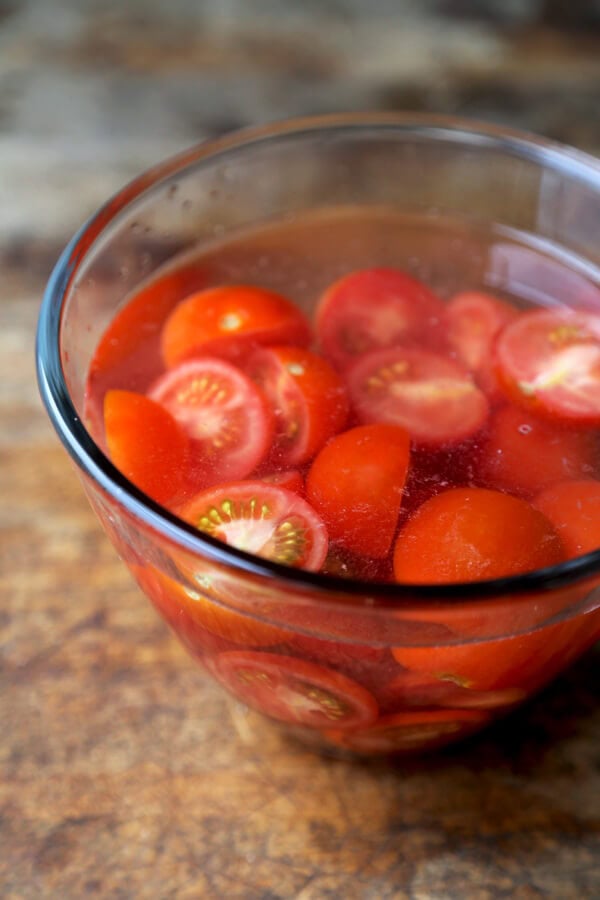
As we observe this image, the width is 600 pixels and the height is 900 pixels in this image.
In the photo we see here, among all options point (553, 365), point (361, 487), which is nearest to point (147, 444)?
point (361, 487)

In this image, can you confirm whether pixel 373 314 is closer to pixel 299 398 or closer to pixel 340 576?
pixel 299 398

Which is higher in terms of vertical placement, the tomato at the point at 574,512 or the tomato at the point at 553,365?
the tomato at the point at 553,365

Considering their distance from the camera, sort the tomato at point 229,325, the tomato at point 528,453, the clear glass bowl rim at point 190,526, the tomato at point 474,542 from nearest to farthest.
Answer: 1. the clear glass bowl rim at point 190,526
2. the tomato at point 474,542
3. the tomato at point 528,453
4. the tomato at point 229,325

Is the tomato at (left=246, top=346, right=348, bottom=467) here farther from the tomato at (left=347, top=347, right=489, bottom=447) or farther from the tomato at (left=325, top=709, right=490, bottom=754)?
the tomato at (left=325, top=709, right=490, bottom=754)

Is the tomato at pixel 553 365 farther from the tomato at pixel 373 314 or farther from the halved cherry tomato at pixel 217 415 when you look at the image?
the halved cherry tomato at pixel 217 415

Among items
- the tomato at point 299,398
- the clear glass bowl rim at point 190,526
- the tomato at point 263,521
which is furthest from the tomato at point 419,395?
the clear glass bowl rim at point 190,526

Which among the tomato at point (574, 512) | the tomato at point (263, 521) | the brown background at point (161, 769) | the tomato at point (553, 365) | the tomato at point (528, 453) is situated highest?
the tomato at point (553, 365)

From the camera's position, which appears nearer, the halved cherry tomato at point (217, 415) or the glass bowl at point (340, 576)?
the glass bowl at point (340, 576)

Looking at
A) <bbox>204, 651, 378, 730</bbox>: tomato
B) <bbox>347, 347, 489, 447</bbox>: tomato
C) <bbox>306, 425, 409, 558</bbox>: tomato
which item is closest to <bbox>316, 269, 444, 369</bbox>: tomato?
<bbox>347, 347, 489, 447</bbox>: tomato

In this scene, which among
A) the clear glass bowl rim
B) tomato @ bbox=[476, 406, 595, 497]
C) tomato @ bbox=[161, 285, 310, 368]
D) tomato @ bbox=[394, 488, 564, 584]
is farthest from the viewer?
tomato @ bbox=[161, 285, 310, 368]
